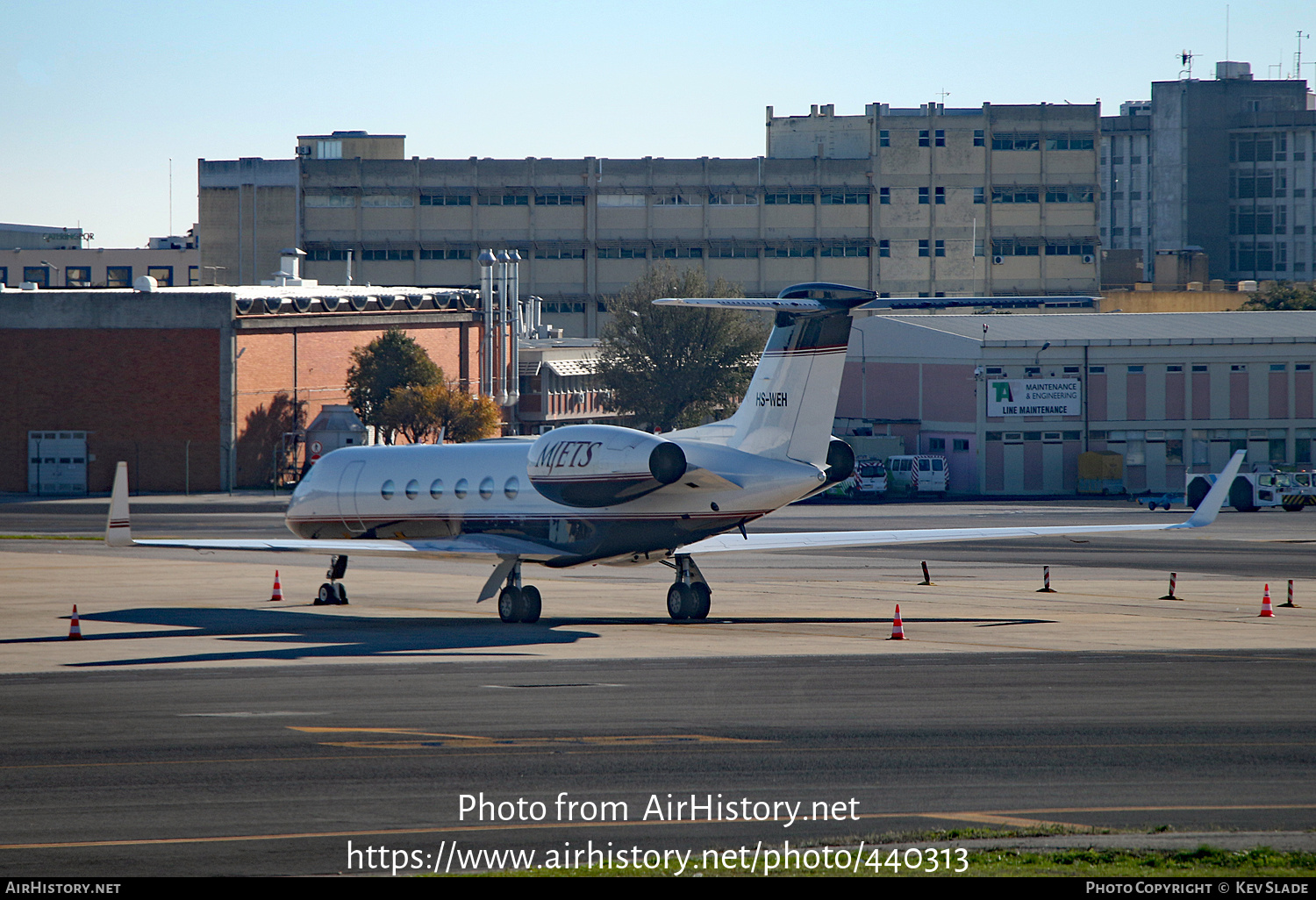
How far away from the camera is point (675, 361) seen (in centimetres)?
10150

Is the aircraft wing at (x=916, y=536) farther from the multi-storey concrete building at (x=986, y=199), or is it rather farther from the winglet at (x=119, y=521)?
the multi-storey concrete building at (x=986, y=199)

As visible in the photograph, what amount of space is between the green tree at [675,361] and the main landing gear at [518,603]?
227ft

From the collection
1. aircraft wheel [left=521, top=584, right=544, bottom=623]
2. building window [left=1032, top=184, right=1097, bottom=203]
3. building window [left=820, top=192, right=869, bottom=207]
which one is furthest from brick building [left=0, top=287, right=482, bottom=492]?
building window [left=1032, top=184, right=1097, bottom=203]

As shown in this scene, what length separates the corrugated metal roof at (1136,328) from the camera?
82.5m

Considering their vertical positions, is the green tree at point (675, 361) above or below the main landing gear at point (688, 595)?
above

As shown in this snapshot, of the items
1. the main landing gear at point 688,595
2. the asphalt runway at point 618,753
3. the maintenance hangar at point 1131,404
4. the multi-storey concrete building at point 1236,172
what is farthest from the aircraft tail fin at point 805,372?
the multi-storey concrete building at point 1236,172

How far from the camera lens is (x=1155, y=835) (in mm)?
12984

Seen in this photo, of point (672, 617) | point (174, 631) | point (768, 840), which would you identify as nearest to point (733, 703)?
point (768, 840)

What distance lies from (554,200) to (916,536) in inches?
4157

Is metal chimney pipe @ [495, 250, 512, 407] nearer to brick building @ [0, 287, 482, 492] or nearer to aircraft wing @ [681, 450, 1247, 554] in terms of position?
brick building @ [0, 287, 482, 492]

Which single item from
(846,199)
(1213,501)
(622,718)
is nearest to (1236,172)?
(846,199)

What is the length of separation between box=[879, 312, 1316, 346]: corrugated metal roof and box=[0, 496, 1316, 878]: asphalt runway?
45283mm

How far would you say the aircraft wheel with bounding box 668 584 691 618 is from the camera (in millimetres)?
31328

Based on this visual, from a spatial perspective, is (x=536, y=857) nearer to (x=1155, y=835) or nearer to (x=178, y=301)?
(x=1155, y=835)
